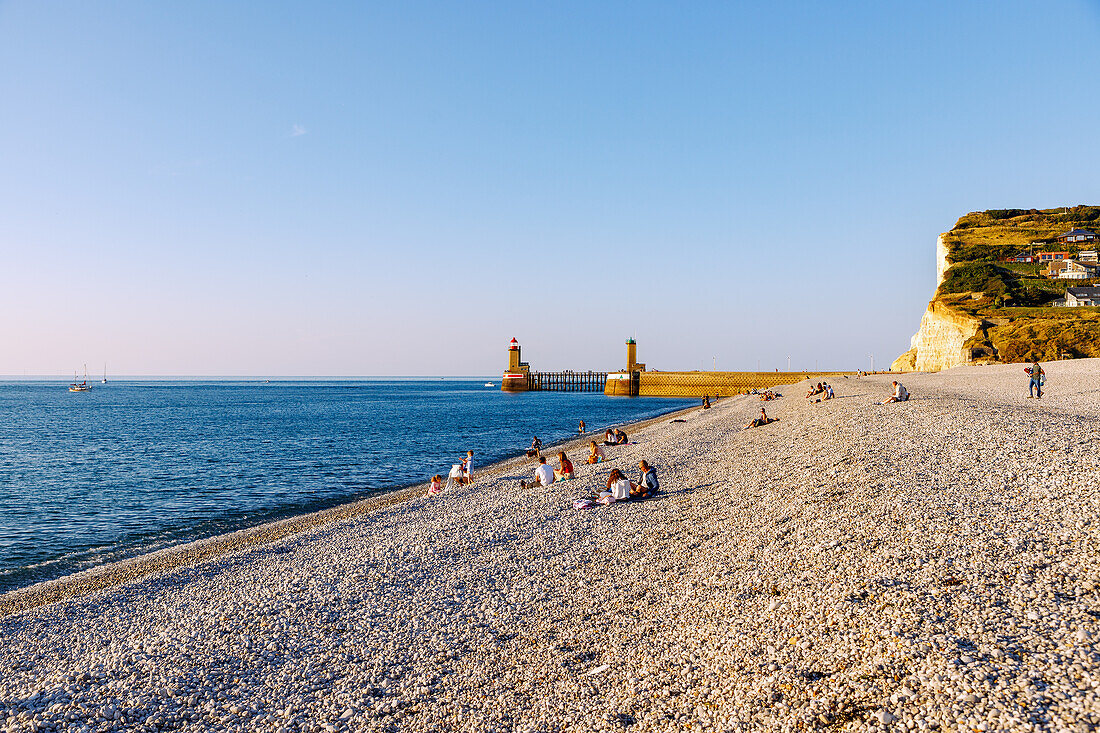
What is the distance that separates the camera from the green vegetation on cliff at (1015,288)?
179ft

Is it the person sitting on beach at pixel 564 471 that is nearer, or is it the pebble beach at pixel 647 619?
the pebble beach at pixel 647 619

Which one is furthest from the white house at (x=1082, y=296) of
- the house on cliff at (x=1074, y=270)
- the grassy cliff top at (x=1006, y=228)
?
the grassy cliff top at (x=1006, y=228)

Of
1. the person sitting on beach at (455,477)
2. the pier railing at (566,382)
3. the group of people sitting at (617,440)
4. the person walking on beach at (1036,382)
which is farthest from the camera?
the pier railing at (566,382)

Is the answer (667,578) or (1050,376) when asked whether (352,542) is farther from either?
(1050,376)

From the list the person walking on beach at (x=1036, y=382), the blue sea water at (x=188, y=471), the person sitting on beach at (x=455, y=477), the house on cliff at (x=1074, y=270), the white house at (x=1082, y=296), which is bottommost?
the blue sea water at (x=188, y=471)

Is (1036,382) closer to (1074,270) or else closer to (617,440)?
(617,440)

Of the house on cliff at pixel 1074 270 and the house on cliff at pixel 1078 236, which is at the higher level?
the house on cliff at pixel 1078 236

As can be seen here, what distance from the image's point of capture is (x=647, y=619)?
859 cm

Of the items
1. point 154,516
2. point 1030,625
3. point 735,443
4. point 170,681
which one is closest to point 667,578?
point 1030,625

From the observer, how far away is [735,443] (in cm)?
2361

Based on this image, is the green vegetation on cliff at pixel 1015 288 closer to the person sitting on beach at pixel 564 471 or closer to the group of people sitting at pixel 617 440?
the group of people sitting at pixel 617 440

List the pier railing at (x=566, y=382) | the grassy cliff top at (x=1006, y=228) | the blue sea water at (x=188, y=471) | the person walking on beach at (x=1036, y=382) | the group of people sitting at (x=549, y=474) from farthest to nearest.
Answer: the pier railing at (x=566, y=382)
the grassy cliff top at (x=1006, y=228)
the person walking on beach at (x=1036, y=382)
the group of people sitting at (x=549, y=474)
the blue sea water at (x=188, y=471)

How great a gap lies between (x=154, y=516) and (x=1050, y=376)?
48140 millimetres

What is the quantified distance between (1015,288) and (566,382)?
2798 inches
